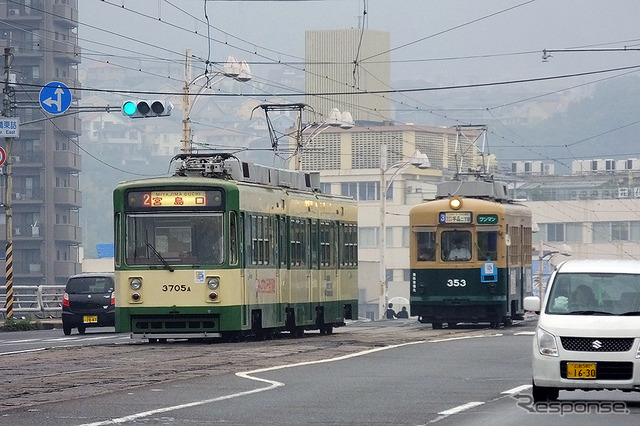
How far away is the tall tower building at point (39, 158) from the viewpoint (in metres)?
105

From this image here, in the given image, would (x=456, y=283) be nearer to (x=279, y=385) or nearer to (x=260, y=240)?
(x=260, y=240)

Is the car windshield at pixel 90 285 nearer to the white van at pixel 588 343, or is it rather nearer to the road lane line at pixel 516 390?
the road lane line at pixel 516 390

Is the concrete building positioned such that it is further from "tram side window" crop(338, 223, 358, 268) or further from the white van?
the white van

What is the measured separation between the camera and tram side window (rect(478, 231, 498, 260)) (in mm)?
39750

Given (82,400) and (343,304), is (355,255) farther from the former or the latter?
(82,400)

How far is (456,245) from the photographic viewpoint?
4012 cm

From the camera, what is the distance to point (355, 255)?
37031 mm

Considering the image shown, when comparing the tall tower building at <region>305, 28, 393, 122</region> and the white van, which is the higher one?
the tall tower building at <region>305, 28, 393, 122</region>

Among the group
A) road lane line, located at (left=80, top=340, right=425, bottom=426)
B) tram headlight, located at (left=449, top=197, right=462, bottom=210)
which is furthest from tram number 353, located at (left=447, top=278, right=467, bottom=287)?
road lane line, located at (left=80, top=340, right=425, bottom=426)

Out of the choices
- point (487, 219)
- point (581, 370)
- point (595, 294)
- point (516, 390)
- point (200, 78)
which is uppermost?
point (200, 78)

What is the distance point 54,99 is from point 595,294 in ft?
98.0

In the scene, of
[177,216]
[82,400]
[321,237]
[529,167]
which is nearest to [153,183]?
[177,216]

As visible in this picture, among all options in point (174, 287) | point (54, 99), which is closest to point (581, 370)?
point (174, 287)

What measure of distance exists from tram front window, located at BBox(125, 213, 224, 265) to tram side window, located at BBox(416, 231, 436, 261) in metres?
13.7
